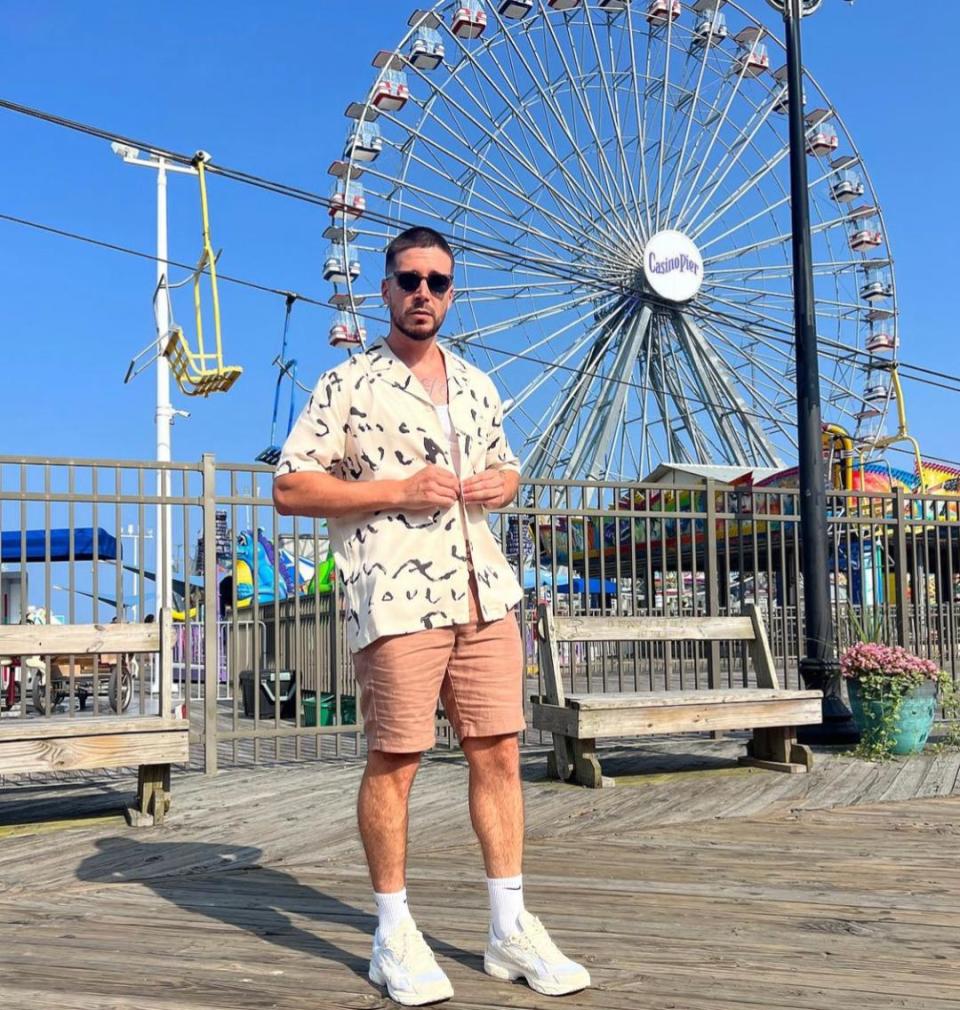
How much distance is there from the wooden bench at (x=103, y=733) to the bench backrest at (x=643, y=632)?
1781 mm

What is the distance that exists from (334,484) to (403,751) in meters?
0.60

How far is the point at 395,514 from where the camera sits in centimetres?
249

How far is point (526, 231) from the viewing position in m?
21.2

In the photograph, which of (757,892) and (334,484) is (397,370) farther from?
(757,892)

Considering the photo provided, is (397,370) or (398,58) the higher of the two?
(398,58)

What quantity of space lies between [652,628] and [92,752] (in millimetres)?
2781

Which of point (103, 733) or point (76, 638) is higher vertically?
point (76, 638)

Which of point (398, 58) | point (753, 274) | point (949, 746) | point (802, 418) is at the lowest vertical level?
point (949, 746)

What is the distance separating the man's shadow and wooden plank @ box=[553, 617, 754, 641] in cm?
→ 204

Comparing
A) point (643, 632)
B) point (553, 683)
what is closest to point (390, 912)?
point (553, 683)

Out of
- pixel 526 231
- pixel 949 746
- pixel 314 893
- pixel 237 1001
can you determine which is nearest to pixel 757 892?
pixel 314 893

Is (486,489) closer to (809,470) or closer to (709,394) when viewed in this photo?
(809,470)

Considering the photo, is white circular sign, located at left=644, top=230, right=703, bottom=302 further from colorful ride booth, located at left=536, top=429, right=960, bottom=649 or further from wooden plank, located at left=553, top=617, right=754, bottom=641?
wooden plank, located at left=553, top=617, right=754, bottom=641

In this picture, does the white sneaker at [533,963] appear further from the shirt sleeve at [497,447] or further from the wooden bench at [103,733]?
the wooden bench at [103,733]
